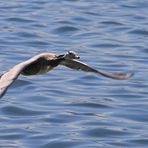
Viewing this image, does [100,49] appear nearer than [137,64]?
No

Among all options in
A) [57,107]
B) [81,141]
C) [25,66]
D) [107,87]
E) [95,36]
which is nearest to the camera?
Answer: [25,66]

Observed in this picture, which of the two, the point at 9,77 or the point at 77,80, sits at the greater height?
the point at 9,77

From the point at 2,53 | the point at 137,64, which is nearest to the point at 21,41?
the point at 2,53

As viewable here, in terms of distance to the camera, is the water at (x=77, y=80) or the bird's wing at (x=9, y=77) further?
the water at (x=77, y=80)

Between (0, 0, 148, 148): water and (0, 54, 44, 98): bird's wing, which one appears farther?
(0, 0, 148, 148): water

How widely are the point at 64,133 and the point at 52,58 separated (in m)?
1.54

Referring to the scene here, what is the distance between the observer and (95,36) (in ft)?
43.8

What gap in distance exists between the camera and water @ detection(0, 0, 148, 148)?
8844 mm

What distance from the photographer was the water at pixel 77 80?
8844 millimetres

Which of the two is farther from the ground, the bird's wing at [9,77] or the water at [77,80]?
the bird's wing at [9,77]

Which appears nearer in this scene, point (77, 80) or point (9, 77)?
point (9, 77)

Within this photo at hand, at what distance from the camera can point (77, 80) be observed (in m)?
10.8

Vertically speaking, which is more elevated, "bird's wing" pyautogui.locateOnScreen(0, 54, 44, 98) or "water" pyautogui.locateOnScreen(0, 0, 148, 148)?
"bird's wing" pyautogui.locateOnScreen(0, 54, 44, 98)

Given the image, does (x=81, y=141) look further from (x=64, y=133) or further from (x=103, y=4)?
(x=103, y=4)
